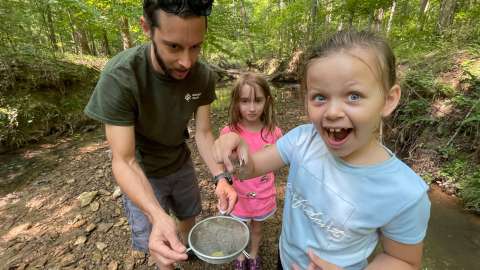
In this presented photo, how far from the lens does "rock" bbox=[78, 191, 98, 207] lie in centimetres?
354

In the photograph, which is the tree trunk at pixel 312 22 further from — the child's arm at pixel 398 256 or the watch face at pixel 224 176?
the child's arm at pixel 398 256

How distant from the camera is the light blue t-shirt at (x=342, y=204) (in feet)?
3.30

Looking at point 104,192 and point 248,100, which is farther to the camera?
point 104,192

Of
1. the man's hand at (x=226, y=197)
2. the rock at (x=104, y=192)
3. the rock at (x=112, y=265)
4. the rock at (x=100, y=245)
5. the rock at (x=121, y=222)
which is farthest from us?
the rock at (x=104, y=192)

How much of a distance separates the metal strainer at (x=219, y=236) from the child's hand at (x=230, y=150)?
0.32m

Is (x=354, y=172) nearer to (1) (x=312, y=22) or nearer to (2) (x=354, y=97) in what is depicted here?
(2) (x=354, y=97)

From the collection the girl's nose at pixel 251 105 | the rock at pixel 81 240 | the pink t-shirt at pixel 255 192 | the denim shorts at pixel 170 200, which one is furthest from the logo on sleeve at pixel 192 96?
the rock at pixel 81 240

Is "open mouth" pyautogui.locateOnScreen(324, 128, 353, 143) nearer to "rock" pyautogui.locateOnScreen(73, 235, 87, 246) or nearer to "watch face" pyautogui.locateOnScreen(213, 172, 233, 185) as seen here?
"watch face" pyautogui.locateOnScreen(213, 172, 233, 185)

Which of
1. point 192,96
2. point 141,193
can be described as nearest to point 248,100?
point 192,96

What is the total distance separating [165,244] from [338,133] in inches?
34.7

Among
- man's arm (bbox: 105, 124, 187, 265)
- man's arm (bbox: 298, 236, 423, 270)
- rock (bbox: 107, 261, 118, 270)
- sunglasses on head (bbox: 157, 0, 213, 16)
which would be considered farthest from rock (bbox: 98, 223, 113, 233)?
man's arm (bbox: 298, 236, 423, 270)

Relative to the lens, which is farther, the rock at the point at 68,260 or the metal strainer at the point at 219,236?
the rock at the point at 68,260

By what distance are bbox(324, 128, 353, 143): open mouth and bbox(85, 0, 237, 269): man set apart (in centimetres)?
76

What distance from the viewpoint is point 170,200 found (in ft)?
8.04
